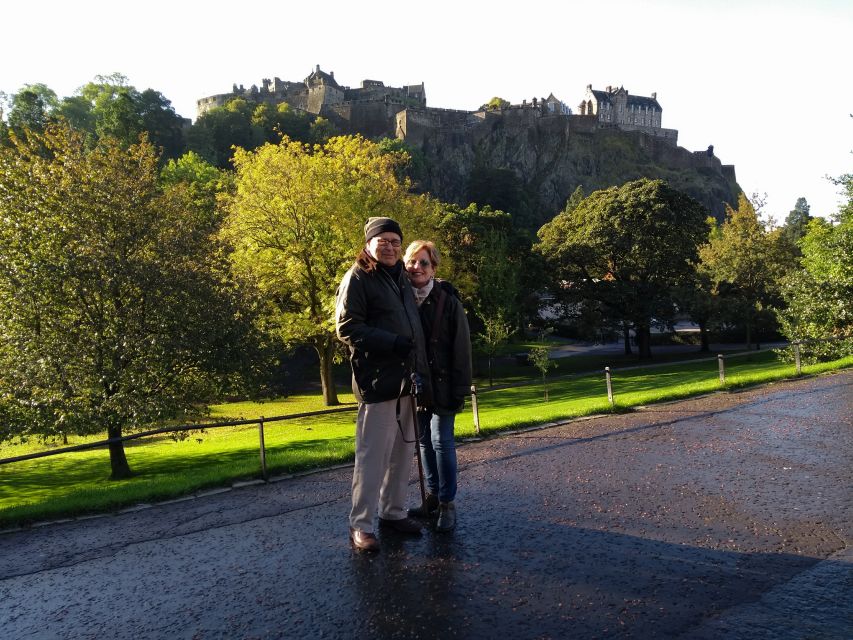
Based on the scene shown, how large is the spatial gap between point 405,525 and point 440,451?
0.64 m

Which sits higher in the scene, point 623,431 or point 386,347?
point 386,347

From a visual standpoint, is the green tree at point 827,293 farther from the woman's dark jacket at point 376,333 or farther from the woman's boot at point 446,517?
the woman's dark jacket at point 376,333

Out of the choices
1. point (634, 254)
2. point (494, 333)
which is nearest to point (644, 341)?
point (634, 254)

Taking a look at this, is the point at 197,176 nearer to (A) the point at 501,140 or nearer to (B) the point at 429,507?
(B) the point at 429,507

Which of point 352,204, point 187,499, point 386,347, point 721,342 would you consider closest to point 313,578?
point 386,347

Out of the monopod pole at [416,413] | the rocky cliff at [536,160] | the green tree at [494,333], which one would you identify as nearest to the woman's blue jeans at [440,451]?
the monopod pole at [416,413]

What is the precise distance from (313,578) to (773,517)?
3633 millimetres

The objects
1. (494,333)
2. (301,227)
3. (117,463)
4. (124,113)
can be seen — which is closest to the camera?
(117,463)

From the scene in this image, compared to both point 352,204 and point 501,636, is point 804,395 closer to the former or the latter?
point 501,636

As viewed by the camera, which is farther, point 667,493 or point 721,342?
point 721,342

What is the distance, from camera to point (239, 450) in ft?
52.7

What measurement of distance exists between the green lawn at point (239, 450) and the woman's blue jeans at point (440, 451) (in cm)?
263

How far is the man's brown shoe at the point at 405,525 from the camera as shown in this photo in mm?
4668

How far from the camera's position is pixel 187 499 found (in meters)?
6.24
